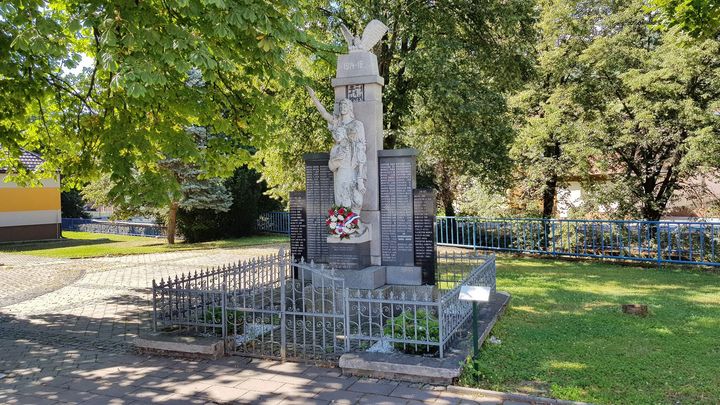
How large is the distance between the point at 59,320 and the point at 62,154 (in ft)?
13.2

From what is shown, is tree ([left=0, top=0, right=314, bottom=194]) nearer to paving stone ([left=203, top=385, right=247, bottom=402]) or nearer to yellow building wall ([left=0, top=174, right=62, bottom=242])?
paving stone ([left=203, top=385, right=247, bottom=402])

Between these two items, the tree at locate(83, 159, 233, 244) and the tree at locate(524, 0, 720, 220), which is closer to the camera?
the tree at locate(524, 0, 720, 220)

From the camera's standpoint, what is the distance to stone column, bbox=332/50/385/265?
8820 mm

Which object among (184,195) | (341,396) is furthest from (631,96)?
(184,195)

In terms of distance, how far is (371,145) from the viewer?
8.82m

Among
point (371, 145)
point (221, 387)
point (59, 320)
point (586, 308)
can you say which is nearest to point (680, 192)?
point (586, 308)

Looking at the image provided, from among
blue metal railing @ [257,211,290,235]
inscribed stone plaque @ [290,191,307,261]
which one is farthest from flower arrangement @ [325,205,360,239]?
blue metal railing @ [257,211,290,235]

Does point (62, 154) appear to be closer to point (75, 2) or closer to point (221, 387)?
point (75, 2)

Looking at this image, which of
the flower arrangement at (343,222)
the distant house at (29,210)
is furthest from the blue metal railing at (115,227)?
the flower arrangement at (343,222)

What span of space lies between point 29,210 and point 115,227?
6.49 m

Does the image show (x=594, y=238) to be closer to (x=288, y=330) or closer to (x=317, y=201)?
(x=317, y=201)

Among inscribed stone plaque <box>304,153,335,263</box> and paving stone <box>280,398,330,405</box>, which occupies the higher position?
inscribed stone plaque <box>304,153,335,263</box>

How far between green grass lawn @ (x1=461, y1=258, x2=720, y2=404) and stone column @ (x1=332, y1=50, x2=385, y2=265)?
9.02 feet

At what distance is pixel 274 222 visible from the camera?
92.4ft
